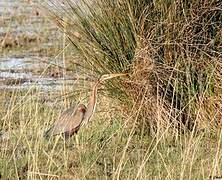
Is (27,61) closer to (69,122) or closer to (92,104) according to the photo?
(69,122)

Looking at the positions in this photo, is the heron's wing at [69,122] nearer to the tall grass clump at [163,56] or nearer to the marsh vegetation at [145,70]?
the marsh vegetation at [145,70]

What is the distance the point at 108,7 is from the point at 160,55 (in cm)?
52

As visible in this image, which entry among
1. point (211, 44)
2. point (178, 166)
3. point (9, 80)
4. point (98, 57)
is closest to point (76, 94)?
point (98, 57)

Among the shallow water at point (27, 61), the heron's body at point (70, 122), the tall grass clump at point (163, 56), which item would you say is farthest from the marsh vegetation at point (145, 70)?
the shallow water at point (27, 61)

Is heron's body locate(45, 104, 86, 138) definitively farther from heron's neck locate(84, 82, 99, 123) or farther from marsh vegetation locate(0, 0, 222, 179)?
marsh vegetation locate(0, 0, 222, 179)

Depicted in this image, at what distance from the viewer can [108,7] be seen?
5254mm

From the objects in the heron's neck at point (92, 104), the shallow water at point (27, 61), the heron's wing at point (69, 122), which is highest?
the shallow water at point (27, 61)

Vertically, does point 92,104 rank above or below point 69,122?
above

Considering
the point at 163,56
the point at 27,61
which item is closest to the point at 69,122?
the point at 163,56

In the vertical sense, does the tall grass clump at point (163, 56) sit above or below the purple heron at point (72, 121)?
above

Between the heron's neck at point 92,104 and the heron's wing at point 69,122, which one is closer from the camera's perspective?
the heron's neck at point 92,104

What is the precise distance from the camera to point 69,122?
4.49 meters

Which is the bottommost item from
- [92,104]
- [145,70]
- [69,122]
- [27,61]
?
[69,122]

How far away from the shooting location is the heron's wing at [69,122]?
4492 millimetres
